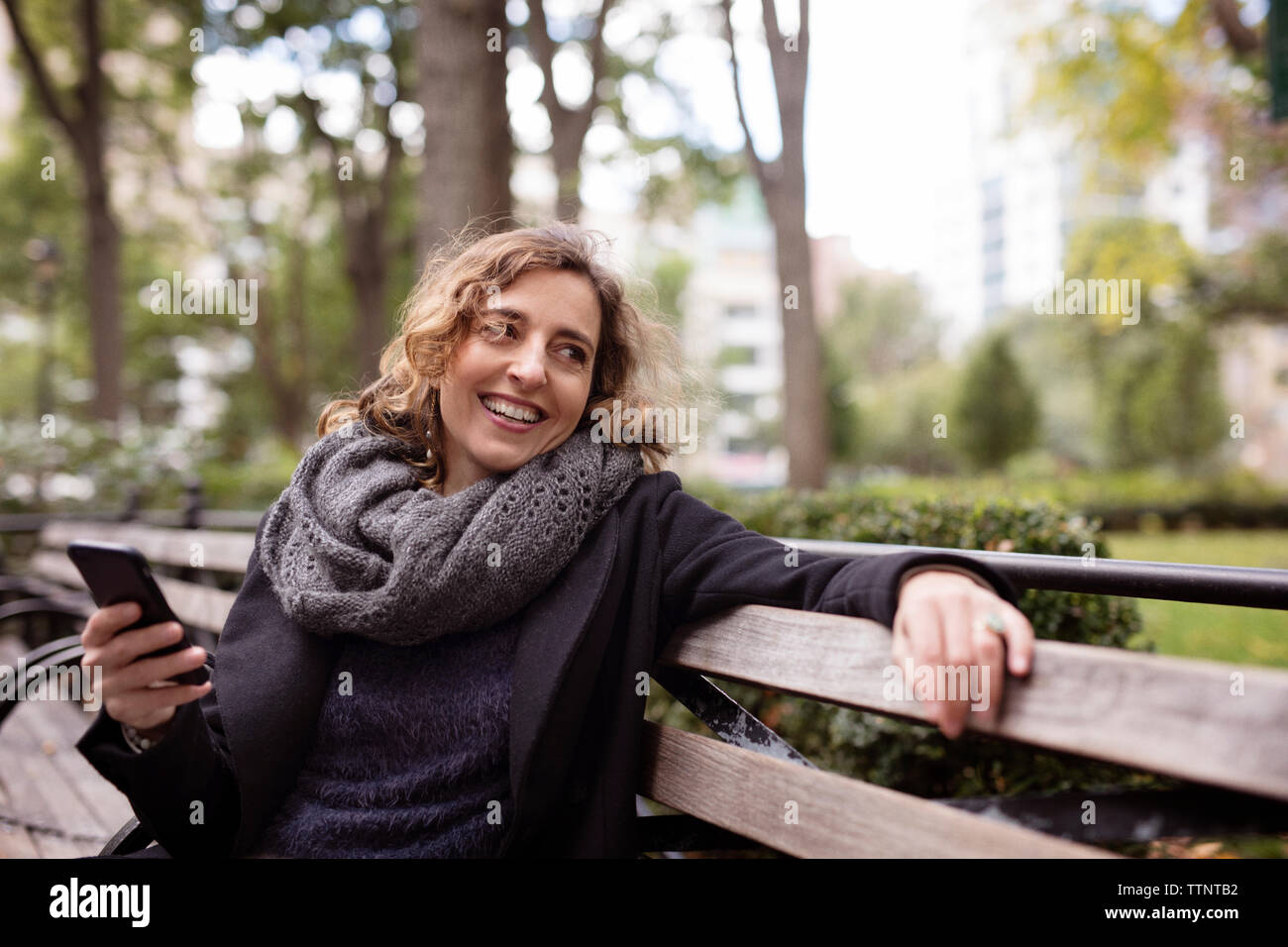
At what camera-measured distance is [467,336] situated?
1.88 meters

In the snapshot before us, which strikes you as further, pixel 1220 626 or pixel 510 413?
pixel 1220 626

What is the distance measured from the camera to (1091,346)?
2444 cm

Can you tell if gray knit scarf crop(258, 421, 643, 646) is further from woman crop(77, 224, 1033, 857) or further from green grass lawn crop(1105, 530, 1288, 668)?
green grass lawn crop(1105, 530, 1288, 668)

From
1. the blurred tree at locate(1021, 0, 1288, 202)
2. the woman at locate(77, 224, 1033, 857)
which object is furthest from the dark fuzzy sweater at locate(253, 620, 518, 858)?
the blurred tree at locate(1021, 0, 1288, 202)

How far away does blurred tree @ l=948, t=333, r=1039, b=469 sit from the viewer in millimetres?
22328

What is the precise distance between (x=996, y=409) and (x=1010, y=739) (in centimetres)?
2290

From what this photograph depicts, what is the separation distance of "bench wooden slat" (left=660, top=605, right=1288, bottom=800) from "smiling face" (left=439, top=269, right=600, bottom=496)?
2.48ft

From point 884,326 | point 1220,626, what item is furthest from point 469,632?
point 884,326

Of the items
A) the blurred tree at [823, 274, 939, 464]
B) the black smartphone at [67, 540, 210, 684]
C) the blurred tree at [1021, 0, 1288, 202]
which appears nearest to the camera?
the black smartphone at [67, 540, 210, 684]

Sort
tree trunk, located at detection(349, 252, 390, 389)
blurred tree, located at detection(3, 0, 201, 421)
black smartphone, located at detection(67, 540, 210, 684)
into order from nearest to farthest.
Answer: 1. black smartphone, located at detection(67, 540, 210, 684)
2. blurred tree, located at detection(3, 0, 201, 421)
3. tree trunk, located at detection(349, 252, 390, 389)

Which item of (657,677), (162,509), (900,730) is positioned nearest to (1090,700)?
(657,677)

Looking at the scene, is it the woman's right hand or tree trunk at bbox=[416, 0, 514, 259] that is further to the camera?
tree trunk at bbox=[416, 0, 514, 259]

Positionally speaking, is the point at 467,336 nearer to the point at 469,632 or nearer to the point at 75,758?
the point at 469,632

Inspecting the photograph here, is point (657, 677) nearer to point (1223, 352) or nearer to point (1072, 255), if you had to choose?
point (1072, 255)
